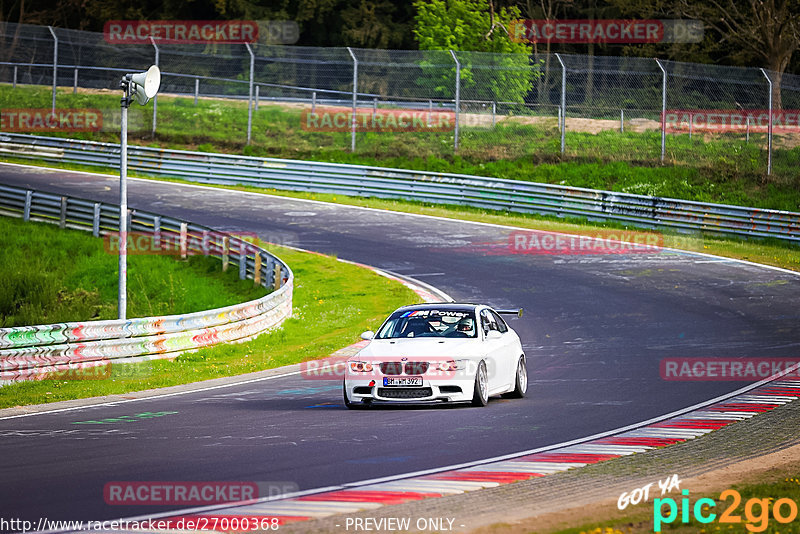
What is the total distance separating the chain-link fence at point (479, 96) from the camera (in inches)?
1394

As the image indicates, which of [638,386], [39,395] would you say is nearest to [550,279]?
[638,386]

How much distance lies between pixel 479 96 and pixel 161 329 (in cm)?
2240

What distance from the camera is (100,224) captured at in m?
33.3

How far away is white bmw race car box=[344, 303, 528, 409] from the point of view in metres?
13.3

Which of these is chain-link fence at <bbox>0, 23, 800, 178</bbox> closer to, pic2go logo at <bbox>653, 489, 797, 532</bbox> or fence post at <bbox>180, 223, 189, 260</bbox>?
fence post at <bbox>180, 223, 189, 260</bbox>

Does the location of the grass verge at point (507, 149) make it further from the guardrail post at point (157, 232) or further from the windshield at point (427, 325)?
the windshield at point (427, 325)

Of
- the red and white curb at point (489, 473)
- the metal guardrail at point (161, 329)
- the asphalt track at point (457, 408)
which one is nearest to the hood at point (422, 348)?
the asphalt track at point (457, 408)

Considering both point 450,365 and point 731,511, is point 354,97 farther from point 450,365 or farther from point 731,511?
point 731,511

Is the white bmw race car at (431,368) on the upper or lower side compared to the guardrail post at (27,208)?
lower

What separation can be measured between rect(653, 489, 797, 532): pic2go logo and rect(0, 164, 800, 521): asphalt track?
252 centimetres

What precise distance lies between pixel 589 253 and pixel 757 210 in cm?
545

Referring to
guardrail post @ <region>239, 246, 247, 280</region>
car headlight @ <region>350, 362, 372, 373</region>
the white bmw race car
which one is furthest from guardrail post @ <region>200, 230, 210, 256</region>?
car headlight @ <region>350, 362, 372, 373</region>

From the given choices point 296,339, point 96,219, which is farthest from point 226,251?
point 296,339

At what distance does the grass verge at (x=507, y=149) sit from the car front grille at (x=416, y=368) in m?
23.4
